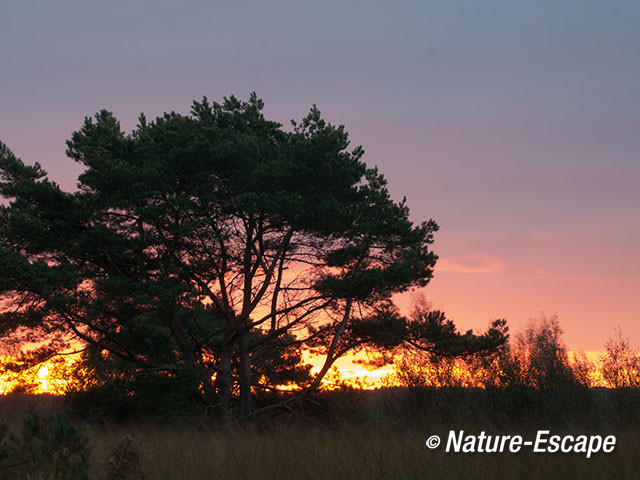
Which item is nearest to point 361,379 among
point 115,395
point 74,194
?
point 115,395

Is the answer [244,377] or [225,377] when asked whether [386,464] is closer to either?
[244,377]

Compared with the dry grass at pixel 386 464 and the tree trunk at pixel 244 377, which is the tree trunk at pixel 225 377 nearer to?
the tree trunk at pixel 244 377

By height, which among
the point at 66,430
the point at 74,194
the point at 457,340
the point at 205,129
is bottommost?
the point at 66,430

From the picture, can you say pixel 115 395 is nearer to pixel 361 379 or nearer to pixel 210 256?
pixel 210 256

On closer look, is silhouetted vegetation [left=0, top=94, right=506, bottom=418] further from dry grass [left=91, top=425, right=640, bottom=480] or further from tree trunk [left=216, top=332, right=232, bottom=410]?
dry grass [left=91, top=425, right=640, bottom=480]

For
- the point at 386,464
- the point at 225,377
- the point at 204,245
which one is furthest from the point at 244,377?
the point at 386,464

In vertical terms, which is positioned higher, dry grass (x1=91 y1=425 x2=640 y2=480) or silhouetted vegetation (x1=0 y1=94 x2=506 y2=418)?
silhouetted vegetation (x1=0 y1=94 x2=506 y2=418)

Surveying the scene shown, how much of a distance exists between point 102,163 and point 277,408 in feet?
34.9

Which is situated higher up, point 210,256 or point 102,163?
point 102,163

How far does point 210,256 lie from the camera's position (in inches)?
851

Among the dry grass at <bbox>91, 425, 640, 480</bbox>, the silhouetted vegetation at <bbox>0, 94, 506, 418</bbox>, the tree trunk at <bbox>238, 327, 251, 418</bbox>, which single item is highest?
the silhouetted vegetation at <bbox>0, 94, 506, 418</bbox>

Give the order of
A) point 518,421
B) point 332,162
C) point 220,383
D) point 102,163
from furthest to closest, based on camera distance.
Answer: point 220,383 < point 332,162 < point 102,163 < point 518,421

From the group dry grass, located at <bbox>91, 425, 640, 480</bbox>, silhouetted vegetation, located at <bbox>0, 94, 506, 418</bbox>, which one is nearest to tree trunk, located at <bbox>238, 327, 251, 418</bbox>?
silhouetted vegetation, located at <bbox>0, 94, 506, 418</bbox>

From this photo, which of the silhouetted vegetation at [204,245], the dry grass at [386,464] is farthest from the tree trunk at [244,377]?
the dry grass at [386,464]
